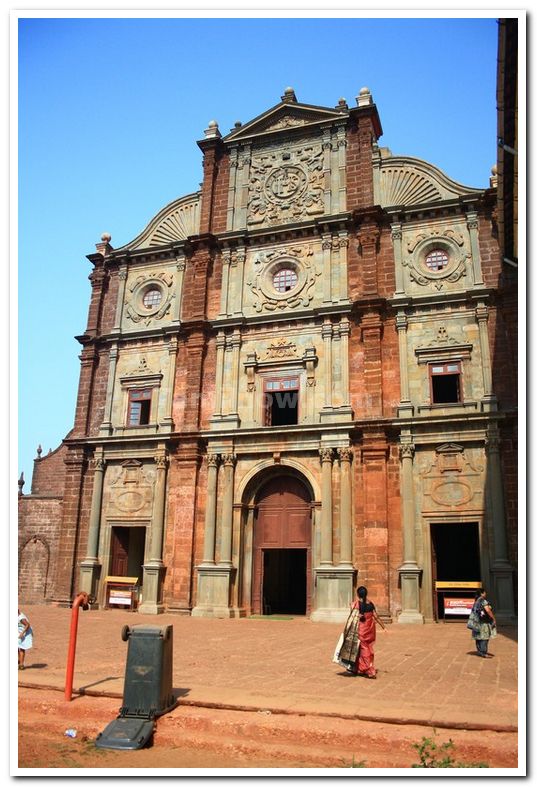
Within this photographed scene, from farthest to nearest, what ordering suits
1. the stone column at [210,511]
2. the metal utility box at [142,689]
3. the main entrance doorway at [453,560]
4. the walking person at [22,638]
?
the stone column at [210,511], the main entrance doorway at [453,560], the walking person at [22,638], the metal utility box at [142,689]

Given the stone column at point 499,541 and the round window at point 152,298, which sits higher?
the round window at point 152,298

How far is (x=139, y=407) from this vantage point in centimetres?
2436

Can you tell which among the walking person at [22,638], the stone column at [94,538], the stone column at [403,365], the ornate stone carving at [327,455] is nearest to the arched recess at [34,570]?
the stone column at [94,538]

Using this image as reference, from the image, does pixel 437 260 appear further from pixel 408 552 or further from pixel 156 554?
pixel 156 554

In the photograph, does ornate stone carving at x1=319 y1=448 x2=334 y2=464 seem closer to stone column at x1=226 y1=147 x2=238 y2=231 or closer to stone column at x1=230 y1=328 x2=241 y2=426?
stone column at x1=230 y1=328 x2=241 y2=426

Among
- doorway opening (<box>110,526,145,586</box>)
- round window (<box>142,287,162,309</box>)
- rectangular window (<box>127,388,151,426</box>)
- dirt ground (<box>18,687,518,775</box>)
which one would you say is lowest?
doorway opening (<box>110,526,145,586</box>)

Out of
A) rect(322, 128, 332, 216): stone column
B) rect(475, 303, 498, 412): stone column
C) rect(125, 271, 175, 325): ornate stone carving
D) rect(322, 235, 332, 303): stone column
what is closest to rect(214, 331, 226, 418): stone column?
rect(125, 271, 175, 325): ornate stone carving

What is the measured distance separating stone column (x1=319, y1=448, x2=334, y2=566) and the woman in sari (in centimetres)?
906

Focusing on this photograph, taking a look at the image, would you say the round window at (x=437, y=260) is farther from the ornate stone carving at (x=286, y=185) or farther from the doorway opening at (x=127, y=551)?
the doorway opening at (x=127, y=551)

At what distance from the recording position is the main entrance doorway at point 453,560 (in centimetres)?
1836

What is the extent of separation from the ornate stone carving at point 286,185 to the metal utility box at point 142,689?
1865 centimetres

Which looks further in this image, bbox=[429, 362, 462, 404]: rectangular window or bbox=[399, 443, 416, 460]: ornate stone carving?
bbox=[429, 362, 462, 404]: rectangular window

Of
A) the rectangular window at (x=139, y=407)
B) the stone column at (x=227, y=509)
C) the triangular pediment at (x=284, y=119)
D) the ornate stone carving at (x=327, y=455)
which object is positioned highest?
the triangular pediment at (x=284, y=119)

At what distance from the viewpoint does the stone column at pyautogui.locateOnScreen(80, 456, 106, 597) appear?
2242cm
